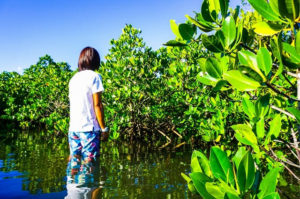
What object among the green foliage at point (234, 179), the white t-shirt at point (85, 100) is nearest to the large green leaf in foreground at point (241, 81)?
the green foliage at point (234, 179)

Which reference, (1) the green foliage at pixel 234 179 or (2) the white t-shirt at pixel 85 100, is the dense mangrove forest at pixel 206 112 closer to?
(1) the green foliage at pixel 234 179

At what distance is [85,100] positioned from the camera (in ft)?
8.37

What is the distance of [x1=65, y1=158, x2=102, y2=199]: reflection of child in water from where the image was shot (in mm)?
2237

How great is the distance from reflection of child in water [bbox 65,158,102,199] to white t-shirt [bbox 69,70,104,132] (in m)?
0.39

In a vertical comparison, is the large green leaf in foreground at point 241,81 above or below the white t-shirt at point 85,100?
below

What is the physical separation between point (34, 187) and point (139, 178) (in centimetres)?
114

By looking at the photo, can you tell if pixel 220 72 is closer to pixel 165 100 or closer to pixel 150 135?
pixel 165 100

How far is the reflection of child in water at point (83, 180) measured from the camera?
2237 mm

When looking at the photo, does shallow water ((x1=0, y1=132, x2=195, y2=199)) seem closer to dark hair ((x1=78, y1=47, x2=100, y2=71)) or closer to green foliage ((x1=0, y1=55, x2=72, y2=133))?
dark hair ((x1=78, y1=47, x2=100, y2=71))

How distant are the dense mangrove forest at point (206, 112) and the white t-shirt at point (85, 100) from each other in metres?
0.63

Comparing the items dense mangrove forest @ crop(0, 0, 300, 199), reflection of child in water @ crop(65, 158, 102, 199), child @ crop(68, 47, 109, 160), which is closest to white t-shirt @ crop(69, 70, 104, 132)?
child @ crop(68, 47, 109, 160)

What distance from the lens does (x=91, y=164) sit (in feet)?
8.91

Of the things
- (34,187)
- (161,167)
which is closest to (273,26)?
(34,187)

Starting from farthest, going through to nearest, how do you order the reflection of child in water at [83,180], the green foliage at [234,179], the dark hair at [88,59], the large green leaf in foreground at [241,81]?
1. the dark hair at [88,59]
2. the reflection of child in water at [83,180]
3. the large green leaf in foreground at [241,81]
4. the green foliage at [234,179]
